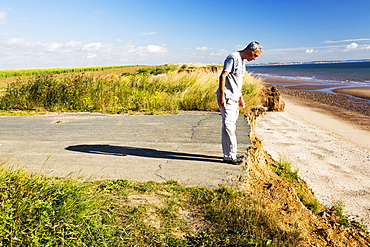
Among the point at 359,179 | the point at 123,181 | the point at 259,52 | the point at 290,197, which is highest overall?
the point at 259,52

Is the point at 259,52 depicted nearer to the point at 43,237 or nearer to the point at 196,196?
the point at 196,196

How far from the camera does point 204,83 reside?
47.1 ft

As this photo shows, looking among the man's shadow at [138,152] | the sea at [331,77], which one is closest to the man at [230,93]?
the man's shadow at [138,152]

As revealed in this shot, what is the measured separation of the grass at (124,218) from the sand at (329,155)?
3427 millimetres

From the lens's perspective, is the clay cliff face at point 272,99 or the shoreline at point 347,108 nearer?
the shoreline at point 347,108

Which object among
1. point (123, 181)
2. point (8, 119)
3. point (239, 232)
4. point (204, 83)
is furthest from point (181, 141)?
point (204, 83)

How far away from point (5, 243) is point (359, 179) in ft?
25.4

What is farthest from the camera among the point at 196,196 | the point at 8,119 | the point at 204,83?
the point at 204,83

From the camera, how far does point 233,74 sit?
195 inches

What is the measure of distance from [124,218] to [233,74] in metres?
2.84

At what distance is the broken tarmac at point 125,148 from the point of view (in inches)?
181

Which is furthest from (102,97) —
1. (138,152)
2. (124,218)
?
(124,218)

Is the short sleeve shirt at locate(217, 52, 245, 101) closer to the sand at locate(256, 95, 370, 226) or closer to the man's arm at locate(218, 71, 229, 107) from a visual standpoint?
the man's arm at locate(218, 71, 229, 107)

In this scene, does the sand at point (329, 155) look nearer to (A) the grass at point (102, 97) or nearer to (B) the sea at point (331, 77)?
(A) the grass at point (102, 97)
